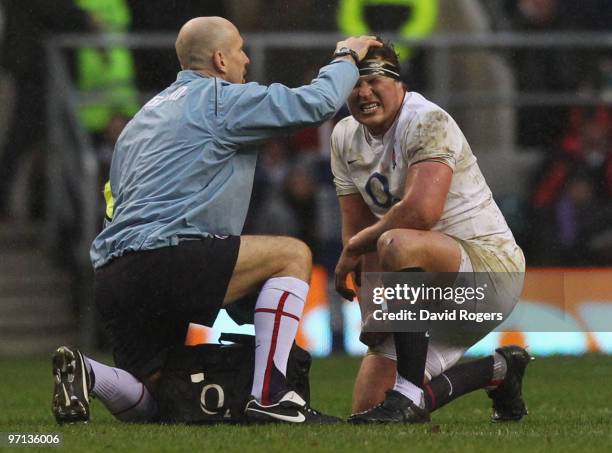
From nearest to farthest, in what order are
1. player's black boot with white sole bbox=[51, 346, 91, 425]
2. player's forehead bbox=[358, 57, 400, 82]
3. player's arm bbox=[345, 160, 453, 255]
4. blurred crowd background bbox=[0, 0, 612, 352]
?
player's black boot with white sole bbox=[51, 346, 91, 425]
player's arm bbox=[345, 160, 453, 255]
player's forehead bbox=[358, 57, 400, 82]
blurred crowd background bbox=[0, 0, 612, 352]

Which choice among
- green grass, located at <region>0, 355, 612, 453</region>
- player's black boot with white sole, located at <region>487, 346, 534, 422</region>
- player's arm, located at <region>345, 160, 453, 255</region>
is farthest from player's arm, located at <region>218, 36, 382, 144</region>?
player's black boot with white sole, located at <region>487, 346, 534, 422</region>

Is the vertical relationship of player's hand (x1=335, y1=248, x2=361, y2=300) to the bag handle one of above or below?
above

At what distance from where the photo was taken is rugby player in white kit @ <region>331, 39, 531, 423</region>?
6.63m

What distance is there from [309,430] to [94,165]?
7517 mm

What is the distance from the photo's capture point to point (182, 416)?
6695 mm

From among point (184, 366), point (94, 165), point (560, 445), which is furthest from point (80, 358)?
point (94, 165)

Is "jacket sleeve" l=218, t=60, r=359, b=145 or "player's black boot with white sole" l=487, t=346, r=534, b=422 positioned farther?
"player's black boot with white sole" l=487, t=346, r=534, b=422

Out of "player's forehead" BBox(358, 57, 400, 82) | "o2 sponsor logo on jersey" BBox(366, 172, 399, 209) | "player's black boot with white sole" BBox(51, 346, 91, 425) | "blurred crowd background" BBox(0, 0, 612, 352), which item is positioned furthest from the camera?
"blurred crowd background" BBox(0, 0, 612, 352)

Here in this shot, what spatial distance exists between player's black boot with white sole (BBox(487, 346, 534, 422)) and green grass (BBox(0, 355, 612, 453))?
0.30ft

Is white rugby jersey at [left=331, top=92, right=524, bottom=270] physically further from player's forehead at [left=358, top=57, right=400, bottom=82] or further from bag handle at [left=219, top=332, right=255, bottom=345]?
bag handle at [left=219, top=332, right=255, bottom=345]

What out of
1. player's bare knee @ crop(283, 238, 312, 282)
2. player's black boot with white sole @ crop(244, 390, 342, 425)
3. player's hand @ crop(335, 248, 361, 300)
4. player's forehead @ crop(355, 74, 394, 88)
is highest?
player's forehead @ crop(355, 74, 394, 88)

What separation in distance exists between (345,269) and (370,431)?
1016 mm

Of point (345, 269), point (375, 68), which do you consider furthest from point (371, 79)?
point (345, 269)

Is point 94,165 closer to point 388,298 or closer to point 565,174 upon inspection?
point 565,174
